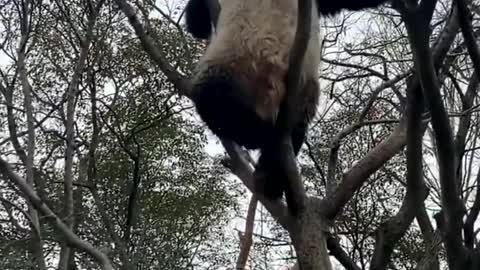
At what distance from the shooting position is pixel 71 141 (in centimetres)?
348

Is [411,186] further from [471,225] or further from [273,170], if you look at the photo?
[273,170]

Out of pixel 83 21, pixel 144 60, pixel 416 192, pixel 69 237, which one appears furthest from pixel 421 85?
pixel 144 60

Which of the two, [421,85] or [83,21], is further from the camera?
[83,21]

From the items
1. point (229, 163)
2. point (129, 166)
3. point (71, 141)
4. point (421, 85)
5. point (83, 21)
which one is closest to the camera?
point (421, 85)

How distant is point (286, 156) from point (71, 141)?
1.59 metres

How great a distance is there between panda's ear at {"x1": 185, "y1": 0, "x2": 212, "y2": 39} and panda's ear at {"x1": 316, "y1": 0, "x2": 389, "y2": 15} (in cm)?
41

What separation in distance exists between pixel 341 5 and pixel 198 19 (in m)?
0.53

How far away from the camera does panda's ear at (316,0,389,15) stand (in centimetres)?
286

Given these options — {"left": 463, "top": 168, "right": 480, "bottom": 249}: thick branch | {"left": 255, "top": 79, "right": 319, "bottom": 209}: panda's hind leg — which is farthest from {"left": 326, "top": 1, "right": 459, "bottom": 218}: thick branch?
{"left": 463, "top": 168, "right": 480, "bottom": 249}: thick branch

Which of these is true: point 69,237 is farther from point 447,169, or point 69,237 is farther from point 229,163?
point 447,169

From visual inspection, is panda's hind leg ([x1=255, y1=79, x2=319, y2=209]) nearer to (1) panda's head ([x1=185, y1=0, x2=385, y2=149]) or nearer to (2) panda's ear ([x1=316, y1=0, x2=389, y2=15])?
(1) panda's head ([x1=185, y1=0, x2=385, y2=149])

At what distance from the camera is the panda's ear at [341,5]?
286cm

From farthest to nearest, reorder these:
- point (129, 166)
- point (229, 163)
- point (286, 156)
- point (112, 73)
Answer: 1. point (129, 166)
2. point (112, 73)
3. point (229, 163)
4. point (286, 156)

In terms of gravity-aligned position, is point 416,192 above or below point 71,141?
below
